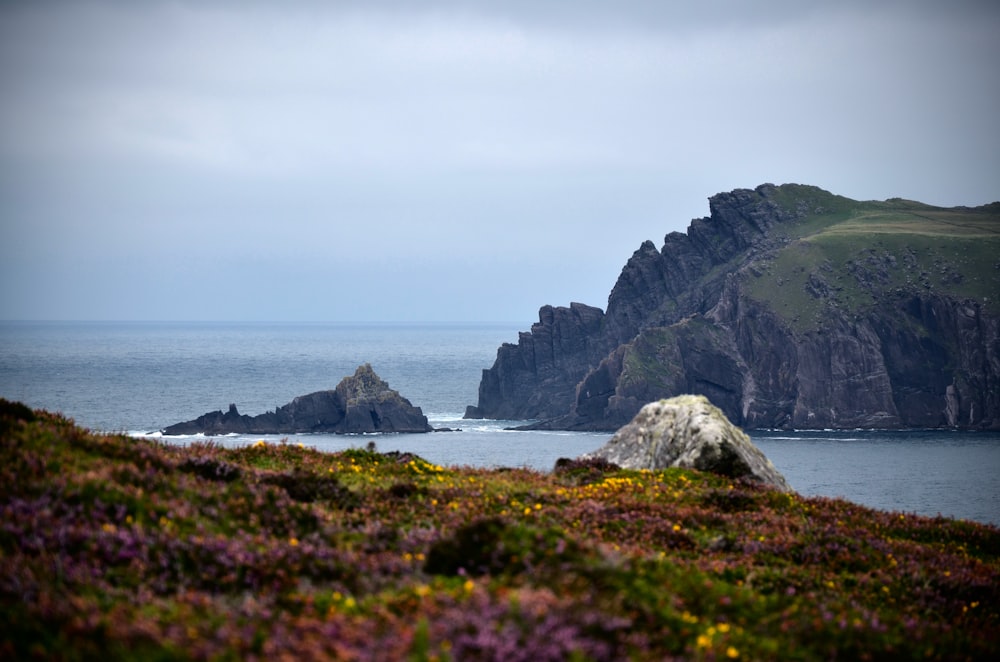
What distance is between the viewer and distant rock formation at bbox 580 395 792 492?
89.8 ft

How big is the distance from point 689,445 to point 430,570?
17056 millimetres

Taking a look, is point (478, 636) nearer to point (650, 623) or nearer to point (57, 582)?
point (650, 623)

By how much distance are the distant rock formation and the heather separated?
5409mm

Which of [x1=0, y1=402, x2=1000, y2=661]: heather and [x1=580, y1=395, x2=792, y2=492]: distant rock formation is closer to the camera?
[x1=0, y1=402, x2=1000, y2=661]: heather

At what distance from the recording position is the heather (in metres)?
Answer: 9.31

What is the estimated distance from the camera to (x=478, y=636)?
29.6 ft

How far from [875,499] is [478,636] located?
135432 mm

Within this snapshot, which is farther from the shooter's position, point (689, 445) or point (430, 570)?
point (689, 445)

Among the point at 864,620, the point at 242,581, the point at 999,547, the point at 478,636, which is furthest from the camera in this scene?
the point at 999,547

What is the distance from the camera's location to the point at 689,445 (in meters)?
28.1

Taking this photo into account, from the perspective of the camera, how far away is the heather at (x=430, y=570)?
30.6ft

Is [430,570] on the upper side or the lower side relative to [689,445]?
lower

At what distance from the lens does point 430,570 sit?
12.8 meters

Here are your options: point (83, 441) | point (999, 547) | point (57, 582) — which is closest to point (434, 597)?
point (57, 582)
